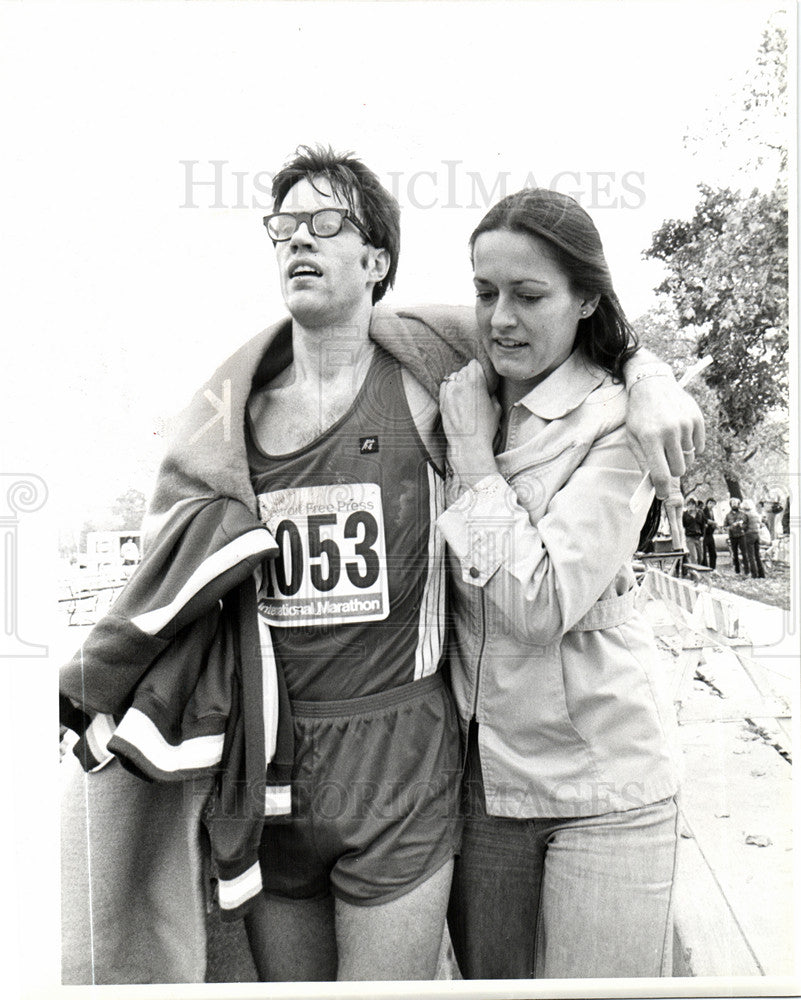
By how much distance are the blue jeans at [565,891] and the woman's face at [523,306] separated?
1014mm

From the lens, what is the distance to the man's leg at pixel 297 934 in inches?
90.9

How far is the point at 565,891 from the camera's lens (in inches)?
87.5

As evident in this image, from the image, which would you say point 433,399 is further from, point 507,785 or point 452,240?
point 507,785

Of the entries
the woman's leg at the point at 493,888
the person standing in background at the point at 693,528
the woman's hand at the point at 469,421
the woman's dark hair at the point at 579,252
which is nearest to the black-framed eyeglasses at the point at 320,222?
the woman's dark hair at the point at 579,252

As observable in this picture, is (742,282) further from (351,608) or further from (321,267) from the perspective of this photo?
(351,608)

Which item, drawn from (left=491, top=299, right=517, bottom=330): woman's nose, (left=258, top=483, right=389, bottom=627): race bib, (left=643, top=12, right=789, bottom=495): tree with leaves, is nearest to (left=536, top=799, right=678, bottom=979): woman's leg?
(left=258, top=483, right=389, bottom=627): race bib

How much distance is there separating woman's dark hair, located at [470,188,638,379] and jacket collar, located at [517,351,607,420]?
3 cm

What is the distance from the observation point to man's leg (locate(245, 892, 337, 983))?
2309 millimetres

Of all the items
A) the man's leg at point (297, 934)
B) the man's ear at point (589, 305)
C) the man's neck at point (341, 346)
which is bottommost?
the man's leg at point (297, 934)

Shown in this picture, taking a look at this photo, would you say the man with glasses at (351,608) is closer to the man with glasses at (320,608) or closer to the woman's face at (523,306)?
the man with glasses at (320,608)

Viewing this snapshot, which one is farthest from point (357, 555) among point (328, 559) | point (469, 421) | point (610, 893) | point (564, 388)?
point (610, 893)

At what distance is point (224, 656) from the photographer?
228 centimetres

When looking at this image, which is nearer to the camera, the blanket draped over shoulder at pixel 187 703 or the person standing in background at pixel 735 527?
the blanket draped over shoulder at pixel 187 703

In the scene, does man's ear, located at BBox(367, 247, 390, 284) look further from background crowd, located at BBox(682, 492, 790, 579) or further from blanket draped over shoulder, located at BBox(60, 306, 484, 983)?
background crowd, located at BBox(682, 492, 790, 579)
